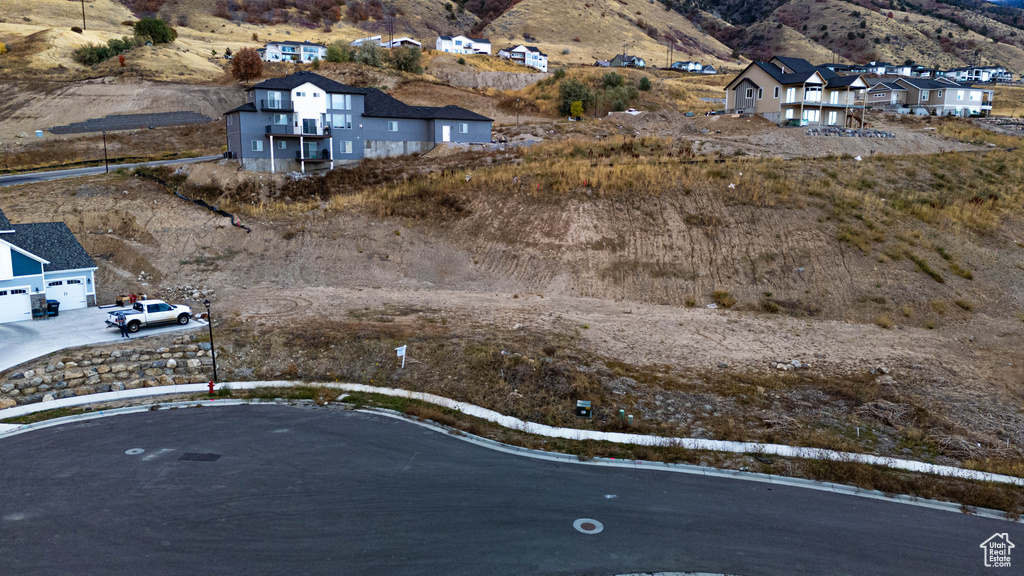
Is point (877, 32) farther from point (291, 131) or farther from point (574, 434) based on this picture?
point (574, 434)

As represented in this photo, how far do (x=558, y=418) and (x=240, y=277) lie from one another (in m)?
24.0

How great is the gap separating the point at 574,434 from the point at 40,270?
2665 cm

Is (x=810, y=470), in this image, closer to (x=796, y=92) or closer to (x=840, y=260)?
(x=840, y=260)

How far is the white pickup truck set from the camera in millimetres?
26241

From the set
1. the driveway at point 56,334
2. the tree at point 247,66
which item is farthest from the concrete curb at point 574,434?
the tree at point 247,66

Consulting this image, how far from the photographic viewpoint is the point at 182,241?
38.7m

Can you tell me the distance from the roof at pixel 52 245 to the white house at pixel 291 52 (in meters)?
82.2

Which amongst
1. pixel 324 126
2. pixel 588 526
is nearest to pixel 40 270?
pixel 324 126

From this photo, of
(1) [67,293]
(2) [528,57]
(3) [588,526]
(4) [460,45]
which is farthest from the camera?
(4) [460,45]

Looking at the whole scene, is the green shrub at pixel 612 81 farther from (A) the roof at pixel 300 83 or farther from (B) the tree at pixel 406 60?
A: (A) the roof at pixel 300 83

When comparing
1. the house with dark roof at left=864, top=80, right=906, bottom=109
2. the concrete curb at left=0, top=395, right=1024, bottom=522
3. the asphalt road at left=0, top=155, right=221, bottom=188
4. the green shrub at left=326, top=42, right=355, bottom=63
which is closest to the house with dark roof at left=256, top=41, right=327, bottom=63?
the green shrub at left=326, top=42, right=355, bottom=63

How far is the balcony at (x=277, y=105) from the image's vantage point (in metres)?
48.7

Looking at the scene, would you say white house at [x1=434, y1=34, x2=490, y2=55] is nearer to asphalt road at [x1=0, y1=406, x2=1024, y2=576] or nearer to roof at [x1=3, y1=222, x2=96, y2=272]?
roof at [x1=3, y1=222, x2=96, y2=272]

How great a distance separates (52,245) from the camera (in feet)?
102
